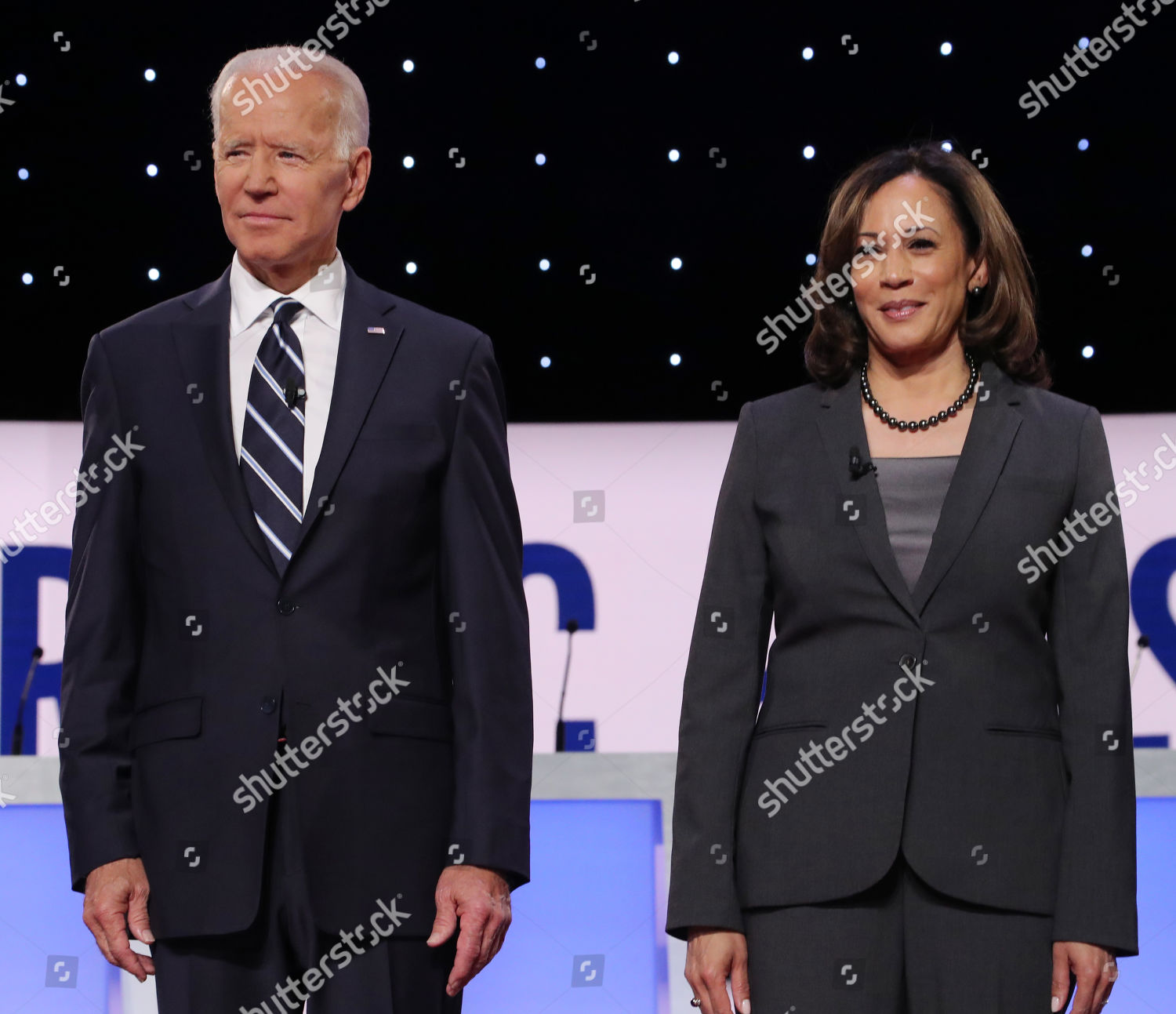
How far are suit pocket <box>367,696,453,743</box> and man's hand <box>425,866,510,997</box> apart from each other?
0.15 metres

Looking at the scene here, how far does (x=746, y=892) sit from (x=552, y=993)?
0.98 metres

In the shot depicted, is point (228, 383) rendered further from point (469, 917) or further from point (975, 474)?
point (975, 474)

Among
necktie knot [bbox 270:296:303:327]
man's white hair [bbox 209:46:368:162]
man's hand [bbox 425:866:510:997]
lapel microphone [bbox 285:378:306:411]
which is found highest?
man's white hair [bbox 209:46:368:162]

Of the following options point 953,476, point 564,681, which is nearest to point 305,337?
point 953,476

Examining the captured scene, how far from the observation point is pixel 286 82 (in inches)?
80.6

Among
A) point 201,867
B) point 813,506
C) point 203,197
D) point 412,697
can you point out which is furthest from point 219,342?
point 203,197

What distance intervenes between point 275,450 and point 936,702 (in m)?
0.82

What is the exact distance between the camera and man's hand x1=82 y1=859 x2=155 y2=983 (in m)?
1.79

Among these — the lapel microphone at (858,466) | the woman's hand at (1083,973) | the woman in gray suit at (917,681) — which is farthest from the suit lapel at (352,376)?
the woman's hand at (1083,973)
